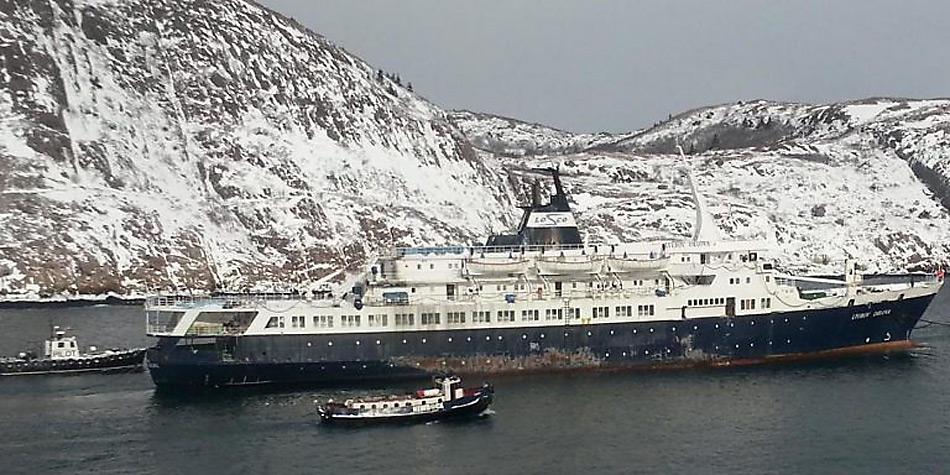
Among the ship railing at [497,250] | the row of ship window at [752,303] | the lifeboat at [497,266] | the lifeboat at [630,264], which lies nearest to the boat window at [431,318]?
the lifeboat at [497,266]

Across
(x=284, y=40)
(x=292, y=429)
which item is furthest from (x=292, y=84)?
(x=292, y=429)

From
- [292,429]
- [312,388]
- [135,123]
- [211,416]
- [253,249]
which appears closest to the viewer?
[292,429]

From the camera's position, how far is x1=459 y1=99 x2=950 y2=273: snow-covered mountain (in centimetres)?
13562

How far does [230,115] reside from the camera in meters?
127

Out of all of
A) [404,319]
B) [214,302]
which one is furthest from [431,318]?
[214,302]

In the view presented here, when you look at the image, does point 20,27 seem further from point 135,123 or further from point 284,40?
point 284,40

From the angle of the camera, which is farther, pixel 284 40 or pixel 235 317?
pixel 284 40

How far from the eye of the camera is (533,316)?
55.4 meters

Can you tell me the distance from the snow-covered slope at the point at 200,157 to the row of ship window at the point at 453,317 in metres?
47.3

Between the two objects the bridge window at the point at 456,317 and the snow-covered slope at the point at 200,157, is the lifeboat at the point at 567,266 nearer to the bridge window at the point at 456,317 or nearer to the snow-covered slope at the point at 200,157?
the bridge window at the point at 456,317

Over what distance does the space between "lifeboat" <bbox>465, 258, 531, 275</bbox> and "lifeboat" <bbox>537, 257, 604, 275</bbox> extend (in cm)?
91

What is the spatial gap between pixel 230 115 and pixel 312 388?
8044 centimetres

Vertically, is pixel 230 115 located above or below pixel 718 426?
above

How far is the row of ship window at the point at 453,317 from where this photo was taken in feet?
175
